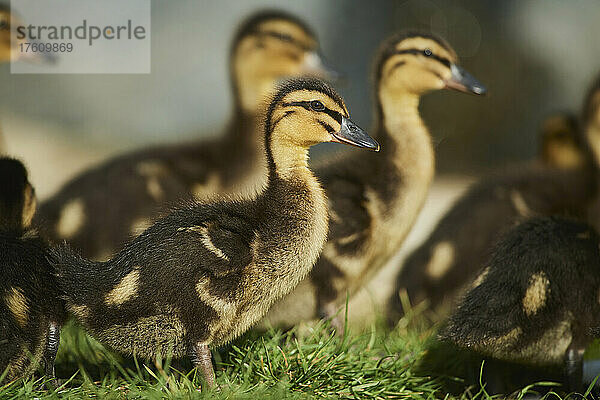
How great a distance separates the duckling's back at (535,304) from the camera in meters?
2.54

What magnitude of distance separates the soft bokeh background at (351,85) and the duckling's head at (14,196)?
107cm

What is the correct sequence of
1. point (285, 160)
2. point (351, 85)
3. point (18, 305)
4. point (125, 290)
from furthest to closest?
point (351, 85) < point (285, 160) < point (18, 305) < point (125, 290)

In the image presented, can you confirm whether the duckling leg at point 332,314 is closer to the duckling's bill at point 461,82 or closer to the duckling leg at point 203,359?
the duckling leg at point 203,359

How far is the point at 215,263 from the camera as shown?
7.26ft

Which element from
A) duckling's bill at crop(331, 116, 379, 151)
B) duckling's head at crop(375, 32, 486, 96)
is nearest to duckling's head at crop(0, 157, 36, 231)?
duckling's bill at crop(331, 116, 379, 151)

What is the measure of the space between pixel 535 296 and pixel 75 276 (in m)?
1.46

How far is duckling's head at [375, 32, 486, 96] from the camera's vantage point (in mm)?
3389

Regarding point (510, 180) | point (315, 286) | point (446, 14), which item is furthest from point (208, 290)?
point (446, 14)

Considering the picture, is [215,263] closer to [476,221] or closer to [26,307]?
[26,307]

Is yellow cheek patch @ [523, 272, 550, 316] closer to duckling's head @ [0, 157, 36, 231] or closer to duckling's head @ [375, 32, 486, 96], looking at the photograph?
duckling's head @ [375, 32, 486, 96]

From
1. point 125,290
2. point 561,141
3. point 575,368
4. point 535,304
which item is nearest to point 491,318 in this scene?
point 535,304

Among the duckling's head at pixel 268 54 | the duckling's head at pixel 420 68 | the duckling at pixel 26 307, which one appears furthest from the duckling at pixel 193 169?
the duckling's head at pixel 420 68

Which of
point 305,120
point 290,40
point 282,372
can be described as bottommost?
point 282,372

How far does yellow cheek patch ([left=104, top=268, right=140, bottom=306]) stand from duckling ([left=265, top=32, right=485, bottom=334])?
0.86m
